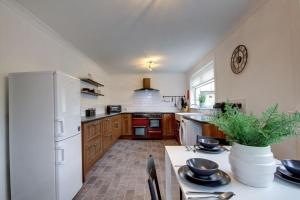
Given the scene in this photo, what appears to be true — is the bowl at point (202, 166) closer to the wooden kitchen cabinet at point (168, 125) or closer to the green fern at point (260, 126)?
the green fern at point (260, 126)

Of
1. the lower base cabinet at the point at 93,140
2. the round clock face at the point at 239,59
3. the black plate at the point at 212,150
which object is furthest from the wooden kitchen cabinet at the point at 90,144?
the round clock face at the point at 239,59

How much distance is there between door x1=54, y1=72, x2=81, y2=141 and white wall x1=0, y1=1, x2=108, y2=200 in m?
0.62

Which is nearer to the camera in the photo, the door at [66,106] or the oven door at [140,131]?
the door at [66,106]

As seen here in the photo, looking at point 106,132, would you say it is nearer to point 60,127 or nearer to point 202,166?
point 60,127

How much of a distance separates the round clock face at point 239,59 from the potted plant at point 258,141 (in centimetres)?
189

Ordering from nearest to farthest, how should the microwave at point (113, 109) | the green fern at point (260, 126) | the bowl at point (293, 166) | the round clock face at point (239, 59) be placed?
the green fern at point (260, 126)
the bowl at point (293, 166)
the round clock face at point (239, 59)
the microwave at point (113, 109)

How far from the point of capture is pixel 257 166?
828 mm

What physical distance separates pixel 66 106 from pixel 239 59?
8.17 ft

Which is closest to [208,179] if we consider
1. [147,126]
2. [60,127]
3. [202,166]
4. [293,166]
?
[202,166]

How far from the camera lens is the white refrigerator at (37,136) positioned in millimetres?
1764

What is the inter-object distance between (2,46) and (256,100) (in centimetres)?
303

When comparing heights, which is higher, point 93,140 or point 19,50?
point 19,50

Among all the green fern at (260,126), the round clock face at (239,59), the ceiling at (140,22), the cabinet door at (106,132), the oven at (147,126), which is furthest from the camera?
the oven at (147,126)

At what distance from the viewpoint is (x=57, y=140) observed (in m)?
1.78
